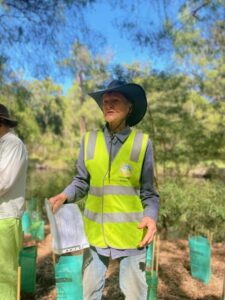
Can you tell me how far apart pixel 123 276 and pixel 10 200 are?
0.74 meters

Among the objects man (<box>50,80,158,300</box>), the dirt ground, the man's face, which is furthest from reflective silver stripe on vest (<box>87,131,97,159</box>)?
the dirt ground

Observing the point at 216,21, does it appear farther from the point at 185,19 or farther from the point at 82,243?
the point at 82,243

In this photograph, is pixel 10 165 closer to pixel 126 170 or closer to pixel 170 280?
pixel 126 170

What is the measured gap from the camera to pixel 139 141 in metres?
1.71

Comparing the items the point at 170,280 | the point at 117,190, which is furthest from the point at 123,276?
the point at 170,280

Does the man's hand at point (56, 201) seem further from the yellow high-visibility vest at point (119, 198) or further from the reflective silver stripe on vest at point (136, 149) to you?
the reflective silver stripe on vest at point (136, 149)

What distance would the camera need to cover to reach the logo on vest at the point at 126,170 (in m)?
1.67

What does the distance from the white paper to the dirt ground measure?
148 cm

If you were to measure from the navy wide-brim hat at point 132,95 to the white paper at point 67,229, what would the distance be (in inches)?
19.6

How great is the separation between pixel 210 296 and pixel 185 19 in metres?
3.53

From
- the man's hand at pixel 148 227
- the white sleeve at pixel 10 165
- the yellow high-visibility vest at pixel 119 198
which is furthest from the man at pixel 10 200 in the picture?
the man's hand at pixel 148 227

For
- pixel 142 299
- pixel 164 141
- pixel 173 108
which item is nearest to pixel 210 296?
pixel 142 299

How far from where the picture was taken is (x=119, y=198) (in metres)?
1.69

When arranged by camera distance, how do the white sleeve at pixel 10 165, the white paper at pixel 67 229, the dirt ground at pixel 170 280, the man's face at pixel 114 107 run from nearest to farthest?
the white paper at pixel 67 229 → the man's face at pixel 114 107 → the white sleeve at pixel 10 165 → the dirt ground at pixel 170 280
